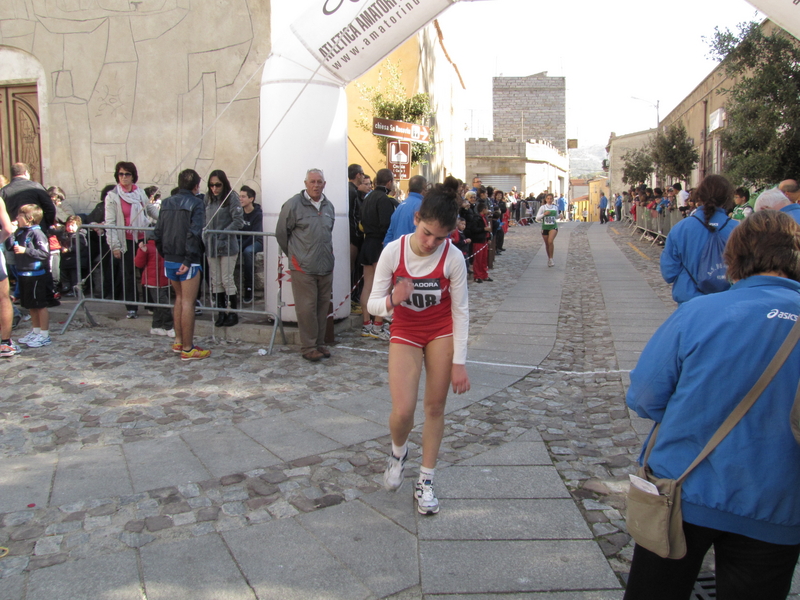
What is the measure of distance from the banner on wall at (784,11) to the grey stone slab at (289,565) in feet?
15.2

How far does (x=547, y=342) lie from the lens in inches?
301

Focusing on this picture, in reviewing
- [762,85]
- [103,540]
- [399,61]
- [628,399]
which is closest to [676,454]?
[628,399]

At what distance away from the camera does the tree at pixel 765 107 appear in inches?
425

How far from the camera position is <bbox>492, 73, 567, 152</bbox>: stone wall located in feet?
218

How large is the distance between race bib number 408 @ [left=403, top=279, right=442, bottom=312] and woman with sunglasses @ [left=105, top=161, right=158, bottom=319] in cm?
537

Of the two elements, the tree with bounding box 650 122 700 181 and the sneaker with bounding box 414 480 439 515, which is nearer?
the sneaker with bounding box 414 480 439 515

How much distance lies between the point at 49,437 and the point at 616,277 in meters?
10.6

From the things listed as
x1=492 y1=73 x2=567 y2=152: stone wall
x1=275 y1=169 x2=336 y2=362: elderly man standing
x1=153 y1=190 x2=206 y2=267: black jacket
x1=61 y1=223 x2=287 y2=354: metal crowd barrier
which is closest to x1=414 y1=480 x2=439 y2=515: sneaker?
x1=275 y1=169 x2=336 y2=362: elderly man standing

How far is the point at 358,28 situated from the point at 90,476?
4.81 m

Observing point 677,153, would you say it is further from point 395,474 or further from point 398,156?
point 395,474

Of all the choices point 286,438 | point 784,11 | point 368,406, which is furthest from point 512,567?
point 784,11

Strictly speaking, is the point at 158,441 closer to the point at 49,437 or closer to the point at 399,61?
the point at 49,437

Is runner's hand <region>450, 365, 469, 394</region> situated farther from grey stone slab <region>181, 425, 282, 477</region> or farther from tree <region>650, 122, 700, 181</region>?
tree <region>650, 122, 700, 181</region>

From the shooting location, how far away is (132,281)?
844cm
